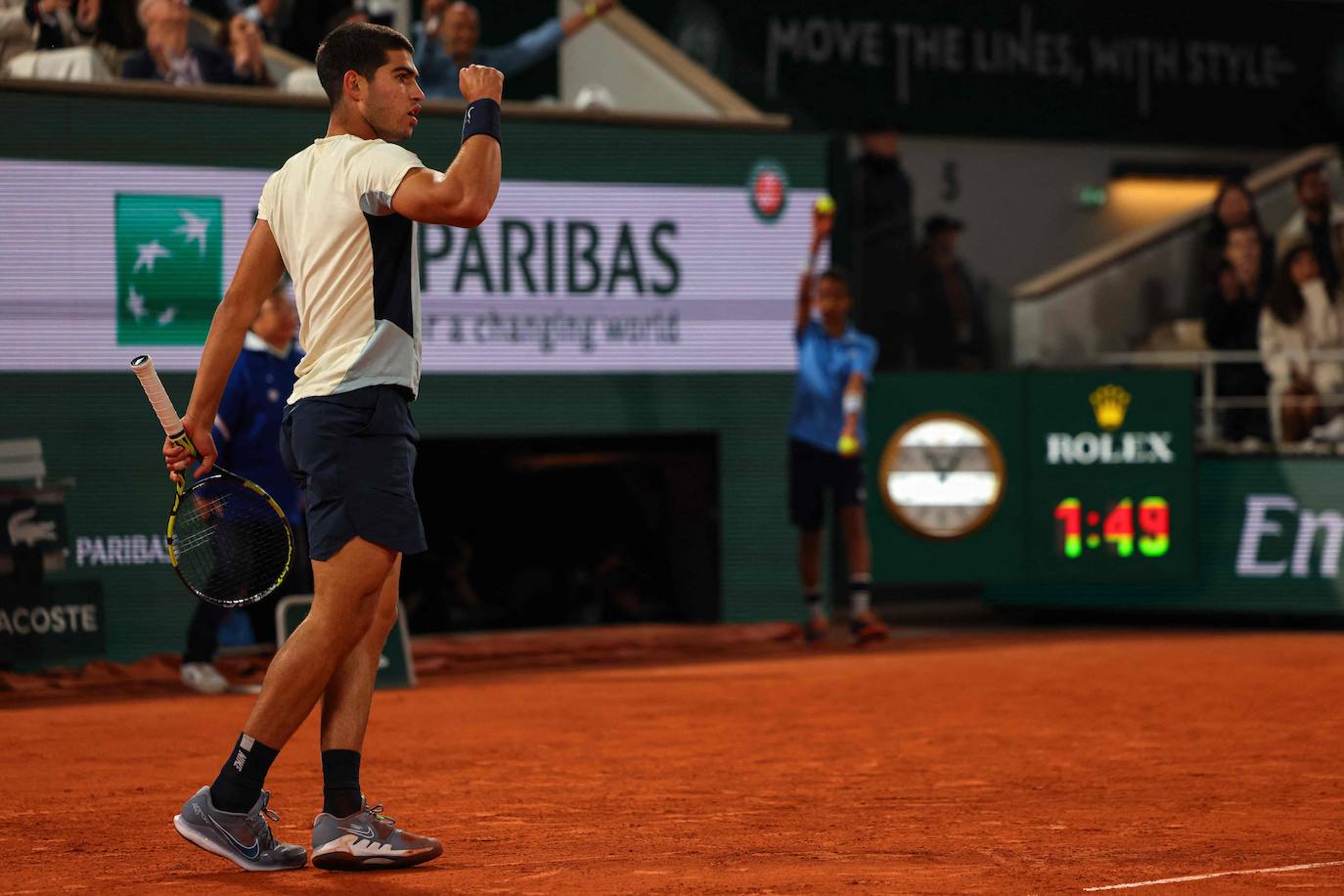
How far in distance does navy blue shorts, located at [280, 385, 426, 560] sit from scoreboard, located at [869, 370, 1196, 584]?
26.2 feet

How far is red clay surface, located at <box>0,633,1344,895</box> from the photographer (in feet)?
16.2

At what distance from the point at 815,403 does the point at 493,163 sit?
23.9ft

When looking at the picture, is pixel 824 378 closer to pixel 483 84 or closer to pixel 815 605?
pixel 815 605

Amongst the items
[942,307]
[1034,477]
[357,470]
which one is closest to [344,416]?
[357,470]

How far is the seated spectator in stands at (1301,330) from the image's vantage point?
541 inches

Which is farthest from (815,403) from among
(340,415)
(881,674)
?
(340,415)

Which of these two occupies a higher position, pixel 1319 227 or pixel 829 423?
pixel 1319 227

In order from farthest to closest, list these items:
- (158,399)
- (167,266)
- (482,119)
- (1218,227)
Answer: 1. (1218,227)
2. (167,266)
3. (158,399)
4. (482,119)

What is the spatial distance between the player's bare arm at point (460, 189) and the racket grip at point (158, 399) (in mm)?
773

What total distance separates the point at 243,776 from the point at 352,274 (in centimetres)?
121

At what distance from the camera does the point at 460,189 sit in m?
4.61

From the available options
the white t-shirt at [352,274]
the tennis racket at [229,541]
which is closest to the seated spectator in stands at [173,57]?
the tennis racket at [229,541]

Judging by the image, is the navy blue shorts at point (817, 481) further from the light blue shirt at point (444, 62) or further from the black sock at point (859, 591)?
the light blue shirt at point (444, 62)

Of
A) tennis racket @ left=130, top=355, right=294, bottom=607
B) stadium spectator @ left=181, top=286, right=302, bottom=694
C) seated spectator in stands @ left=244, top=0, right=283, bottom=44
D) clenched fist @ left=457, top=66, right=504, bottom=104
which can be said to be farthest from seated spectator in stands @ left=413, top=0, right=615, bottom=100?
clenched fist @ left=457, top=66, right=504, bottom=104
